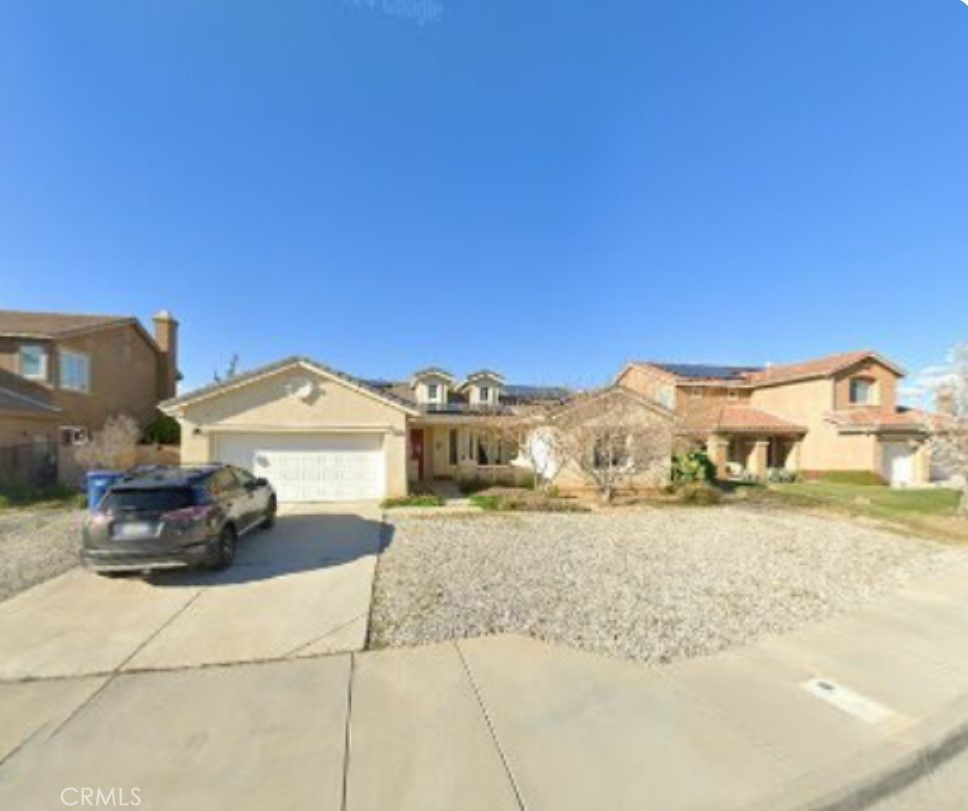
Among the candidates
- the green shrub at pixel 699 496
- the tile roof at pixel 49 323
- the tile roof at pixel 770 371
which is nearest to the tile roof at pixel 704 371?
the tile roof at pixel 770 371

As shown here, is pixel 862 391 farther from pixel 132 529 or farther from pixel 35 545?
pixel 35 545

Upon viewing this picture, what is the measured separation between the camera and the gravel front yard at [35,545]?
7.85 m

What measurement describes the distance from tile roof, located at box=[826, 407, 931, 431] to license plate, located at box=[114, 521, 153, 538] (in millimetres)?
27447

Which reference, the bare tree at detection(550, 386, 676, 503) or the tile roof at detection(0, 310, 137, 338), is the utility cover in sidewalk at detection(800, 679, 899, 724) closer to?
the bare tree at detection(550, 386, 676, 503)

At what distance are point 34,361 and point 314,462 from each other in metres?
13.3

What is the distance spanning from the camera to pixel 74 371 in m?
20.7

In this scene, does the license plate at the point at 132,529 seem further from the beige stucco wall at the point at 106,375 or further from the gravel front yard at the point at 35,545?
the beige stucco wall at the point at 106,375

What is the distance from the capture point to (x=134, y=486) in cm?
756

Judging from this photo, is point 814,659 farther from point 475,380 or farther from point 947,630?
point 475,380

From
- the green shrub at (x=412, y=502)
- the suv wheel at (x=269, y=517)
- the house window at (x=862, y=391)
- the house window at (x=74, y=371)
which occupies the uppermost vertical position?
the house window at (x=74, y=371)

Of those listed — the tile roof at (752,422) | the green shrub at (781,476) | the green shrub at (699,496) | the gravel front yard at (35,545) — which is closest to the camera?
the gravel front yard at (35,545)

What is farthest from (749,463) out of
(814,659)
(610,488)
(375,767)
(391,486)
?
(375,767)

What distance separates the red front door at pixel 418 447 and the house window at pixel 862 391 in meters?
21.7

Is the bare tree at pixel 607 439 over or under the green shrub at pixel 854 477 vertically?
over
